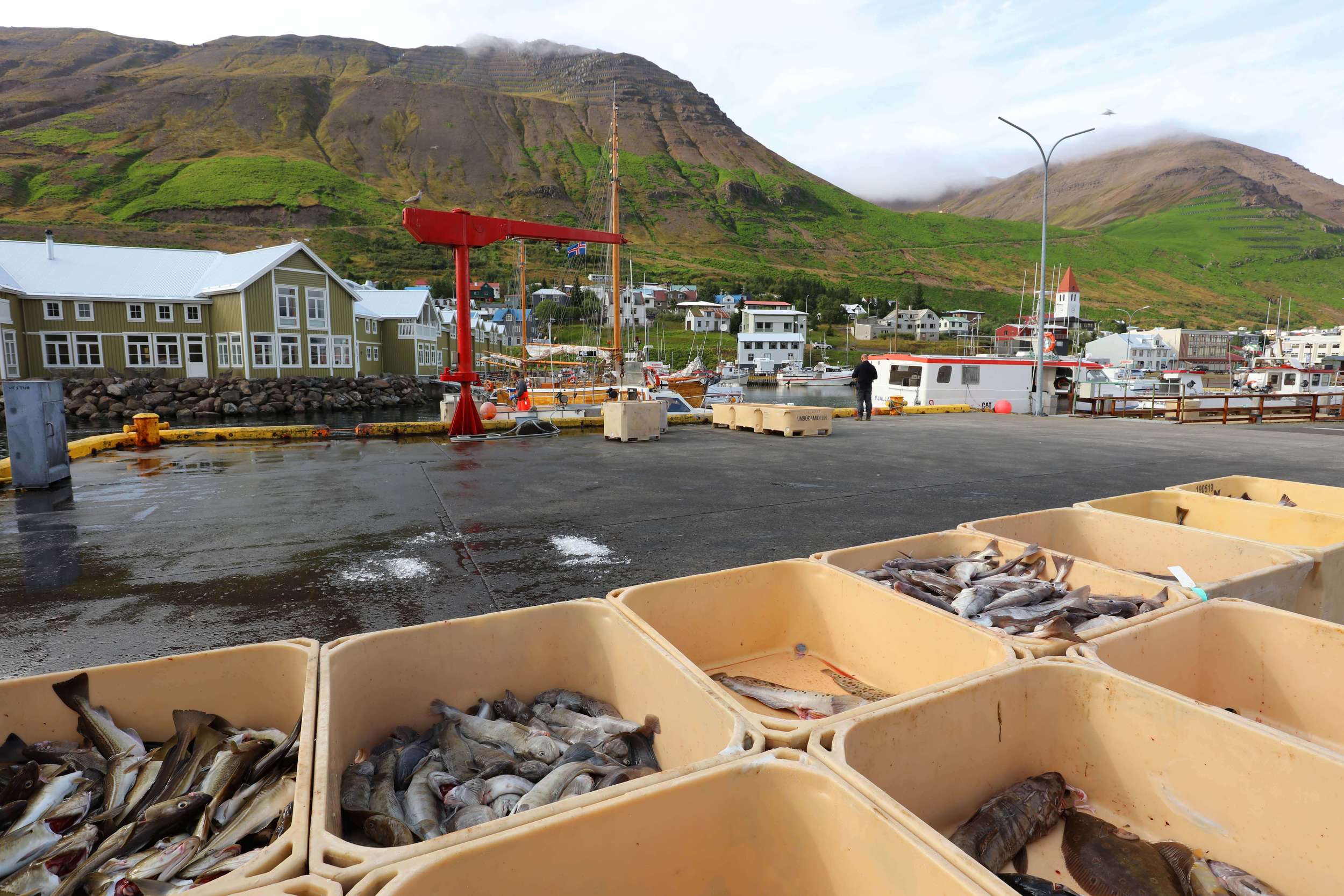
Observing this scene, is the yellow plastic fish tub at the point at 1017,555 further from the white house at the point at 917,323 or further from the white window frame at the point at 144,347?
the white house at the point at 917,323

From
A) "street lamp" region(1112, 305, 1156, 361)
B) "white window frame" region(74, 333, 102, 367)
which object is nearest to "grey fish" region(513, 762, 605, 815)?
"white window frame" region(74, 333, 102, 367)

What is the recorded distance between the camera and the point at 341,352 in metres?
43.5

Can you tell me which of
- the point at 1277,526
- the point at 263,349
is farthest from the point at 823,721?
the point at 263,349

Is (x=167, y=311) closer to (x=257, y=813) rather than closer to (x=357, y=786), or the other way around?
(x=357, y=786)

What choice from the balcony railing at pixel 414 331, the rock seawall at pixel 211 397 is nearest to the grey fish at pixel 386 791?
the rock seawall at pixel 211 397

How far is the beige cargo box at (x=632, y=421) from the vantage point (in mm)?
14617

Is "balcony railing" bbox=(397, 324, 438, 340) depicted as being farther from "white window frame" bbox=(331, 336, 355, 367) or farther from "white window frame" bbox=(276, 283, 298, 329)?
"white window frame" bbox=(276, 283, 298, 329)

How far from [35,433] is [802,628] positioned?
10.3 meters

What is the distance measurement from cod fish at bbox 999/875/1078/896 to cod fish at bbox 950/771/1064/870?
224mm

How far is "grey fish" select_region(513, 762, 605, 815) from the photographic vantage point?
2.10 metres

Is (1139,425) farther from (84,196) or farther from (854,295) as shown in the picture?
(84,196)

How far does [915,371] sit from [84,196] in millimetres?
137512

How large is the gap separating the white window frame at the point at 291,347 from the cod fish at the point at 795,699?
43.6 meters

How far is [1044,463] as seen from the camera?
36.9 ft
